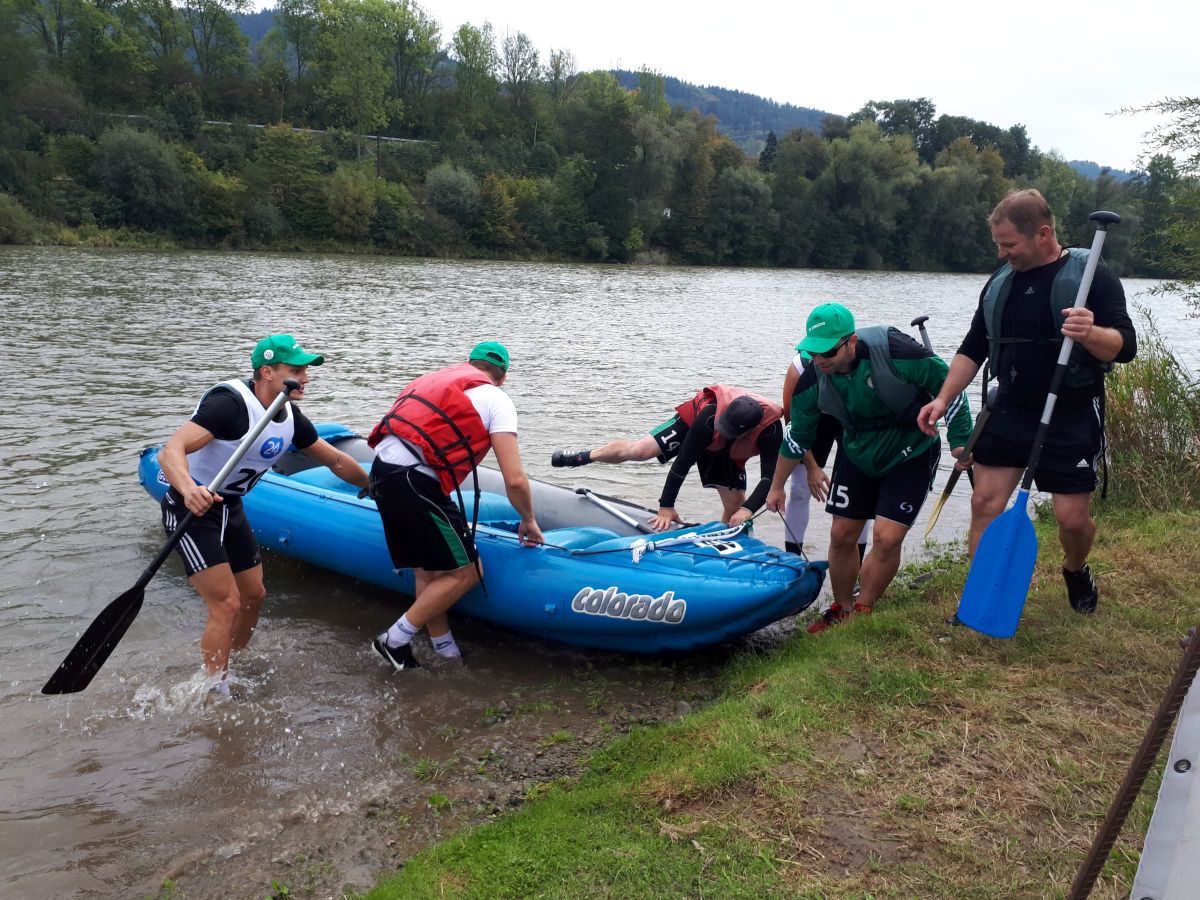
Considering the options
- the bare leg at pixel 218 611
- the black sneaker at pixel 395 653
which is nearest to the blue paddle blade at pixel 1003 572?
the black sneaker at pixel 395 653

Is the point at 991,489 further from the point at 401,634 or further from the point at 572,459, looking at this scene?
the point at 401,634

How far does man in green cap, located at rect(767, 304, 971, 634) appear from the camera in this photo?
4348 mm

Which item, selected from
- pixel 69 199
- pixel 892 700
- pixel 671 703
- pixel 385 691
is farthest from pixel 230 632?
pixel 69 199

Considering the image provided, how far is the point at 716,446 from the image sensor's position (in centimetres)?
543

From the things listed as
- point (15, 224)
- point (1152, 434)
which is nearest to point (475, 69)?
point (15, 224)

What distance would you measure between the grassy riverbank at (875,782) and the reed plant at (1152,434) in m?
2.17

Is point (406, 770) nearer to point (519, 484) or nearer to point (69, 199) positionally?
point (519, 484)

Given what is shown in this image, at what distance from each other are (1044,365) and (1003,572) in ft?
2.93

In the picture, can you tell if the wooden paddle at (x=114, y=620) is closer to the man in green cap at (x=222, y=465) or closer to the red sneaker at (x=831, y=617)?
the man in green cap at (x=222, y=465)

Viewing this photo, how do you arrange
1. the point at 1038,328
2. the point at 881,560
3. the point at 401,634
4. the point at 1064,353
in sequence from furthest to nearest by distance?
the point at 401,634 < the point at 881,560 < the point at 1038,328 < the point at 1064,353

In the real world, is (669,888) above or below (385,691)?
above

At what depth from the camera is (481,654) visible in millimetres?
5160

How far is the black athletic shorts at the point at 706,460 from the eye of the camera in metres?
5.49

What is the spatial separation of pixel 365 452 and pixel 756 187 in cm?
5107
